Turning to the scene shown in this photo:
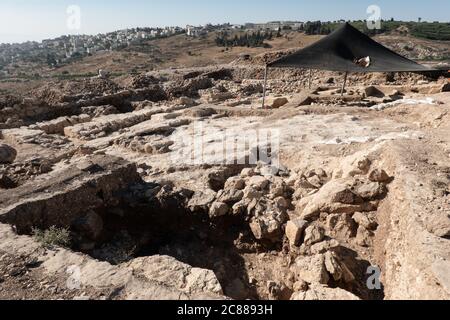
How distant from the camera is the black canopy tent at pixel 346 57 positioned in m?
10.4

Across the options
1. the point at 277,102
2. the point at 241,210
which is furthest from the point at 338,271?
the point at 277,102

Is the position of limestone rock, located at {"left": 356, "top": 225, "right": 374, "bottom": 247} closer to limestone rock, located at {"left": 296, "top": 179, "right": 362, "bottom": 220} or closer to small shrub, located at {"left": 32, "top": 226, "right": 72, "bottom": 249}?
limestone rock, located at {"left": 296, "top": 179, "right": 362, "bottom": 220}

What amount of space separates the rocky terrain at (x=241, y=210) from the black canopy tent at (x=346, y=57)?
55.3 inches

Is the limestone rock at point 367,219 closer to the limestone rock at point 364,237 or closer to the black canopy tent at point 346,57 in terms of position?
the limestone rock at point 364,237

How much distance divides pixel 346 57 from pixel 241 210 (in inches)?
290

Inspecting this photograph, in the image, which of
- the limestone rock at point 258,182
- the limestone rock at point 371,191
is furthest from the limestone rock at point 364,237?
the limestone rock at point 258,182

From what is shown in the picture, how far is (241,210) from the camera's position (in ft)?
18.0

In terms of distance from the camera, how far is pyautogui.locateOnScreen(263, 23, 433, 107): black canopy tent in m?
10.4

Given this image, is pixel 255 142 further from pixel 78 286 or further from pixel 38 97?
pixel 38 97

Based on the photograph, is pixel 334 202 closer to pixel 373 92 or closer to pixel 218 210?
pixel 218 210

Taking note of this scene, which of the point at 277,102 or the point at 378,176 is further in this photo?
the point at 277,102

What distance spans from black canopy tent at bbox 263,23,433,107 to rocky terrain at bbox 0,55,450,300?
1.40 m

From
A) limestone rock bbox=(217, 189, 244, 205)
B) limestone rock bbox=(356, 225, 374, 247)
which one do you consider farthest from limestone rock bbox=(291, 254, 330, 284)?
limestone rock bbox=(217, 189, 244, 205)
